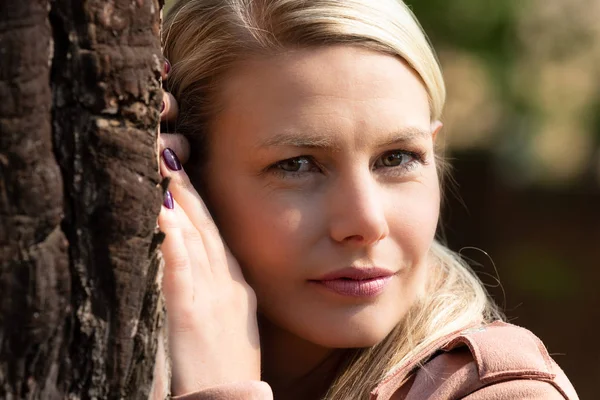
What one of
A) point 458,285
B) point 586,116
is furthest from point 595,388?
point 458,285

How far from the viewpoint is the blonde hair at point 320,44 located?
2.53m

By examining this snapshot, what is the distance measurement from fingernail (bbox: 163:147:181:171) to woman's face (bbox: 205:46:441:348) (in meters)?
0.14

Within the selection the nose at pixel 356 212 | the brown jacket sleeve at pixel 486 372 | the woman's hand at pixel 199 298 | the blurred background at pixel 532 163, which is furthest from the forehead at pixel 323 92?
the blurred background at pixel 532 163

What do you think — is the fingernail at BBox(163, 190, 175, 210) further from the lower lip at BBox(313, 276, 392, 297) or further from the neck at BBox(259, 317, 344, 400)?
the neck at BBox(259, 317, 344, 400)

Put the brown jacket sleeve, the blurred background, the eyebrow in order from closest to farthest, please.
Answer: the brown jacket sleeve < the eyebrow < the blurred background

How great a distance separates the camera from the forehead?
8.01 ft

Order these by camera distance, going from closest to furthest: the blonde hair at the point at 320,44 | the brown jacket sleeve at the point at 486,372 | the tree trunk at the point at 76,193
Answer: the tree trunk at the point at 76,193 → the brown jacket sleeve at the point at 486,372 → the blonde hair at the point at 320,44

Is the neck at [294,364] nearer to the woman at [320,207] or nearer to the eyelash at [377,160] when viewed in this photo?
the woman at [320,207]

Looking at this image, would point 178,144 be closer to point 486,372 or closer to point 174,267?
point 174,267

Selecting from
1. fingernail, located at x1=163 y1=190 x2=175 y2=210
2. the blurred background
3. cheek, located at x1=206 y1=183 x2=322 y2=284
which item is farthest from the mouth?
the blurred background

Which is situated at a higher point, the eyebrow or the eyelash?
the eyebrow

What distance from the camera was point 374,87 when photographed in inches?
98.2

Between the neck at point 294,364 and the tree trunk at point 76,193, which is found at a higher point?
the tree trunk at point 76,193

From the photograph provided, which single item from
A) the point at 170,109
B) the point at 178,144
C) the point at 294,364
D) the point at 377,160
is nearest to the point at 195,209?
the point at 178,144
